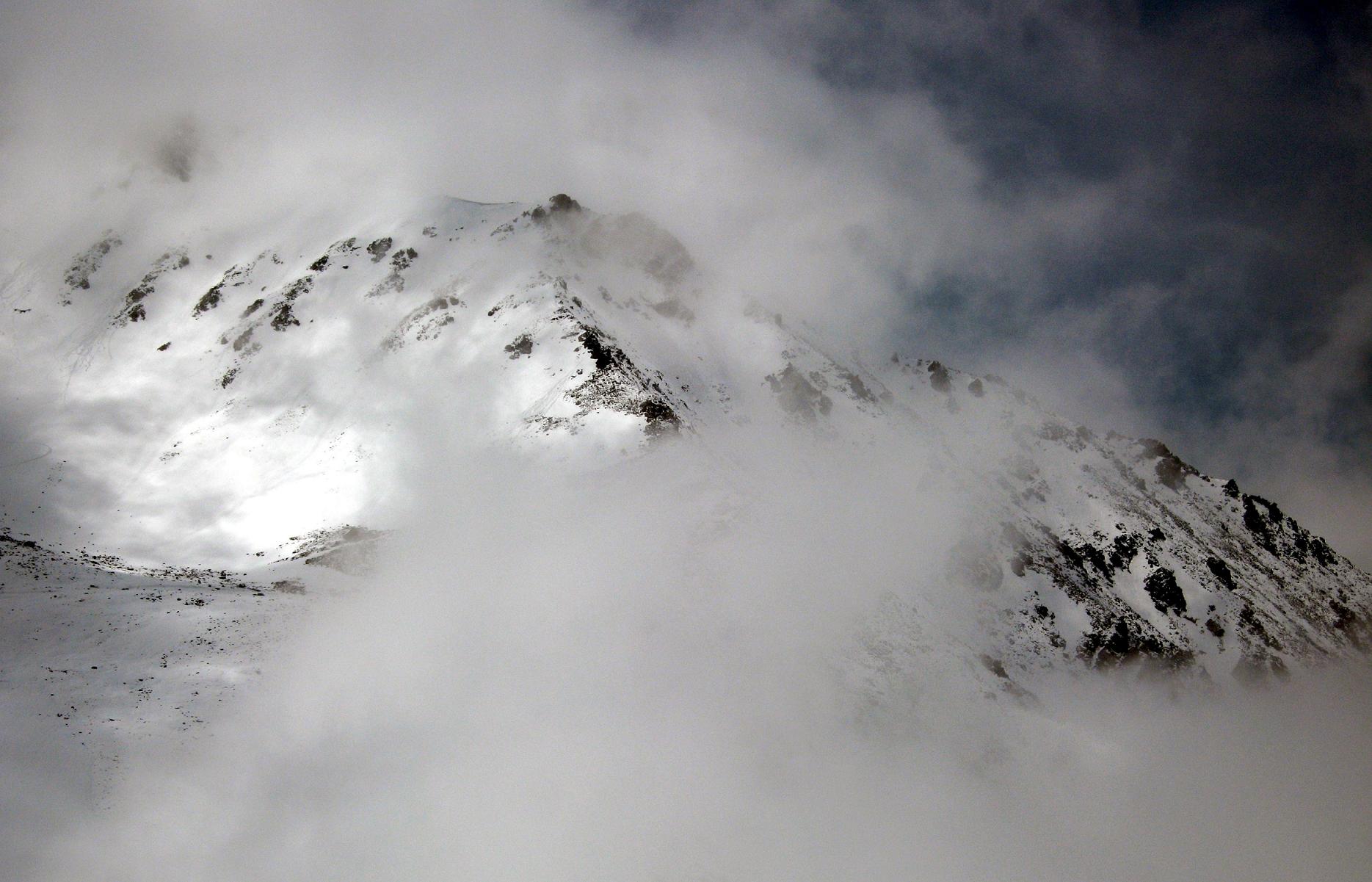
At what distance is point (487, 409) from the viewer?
7919 cm

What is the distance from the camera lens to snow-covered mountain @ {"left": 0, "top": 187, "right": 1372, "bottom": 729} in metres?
72.0

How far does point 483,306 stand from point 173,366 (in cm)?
3895

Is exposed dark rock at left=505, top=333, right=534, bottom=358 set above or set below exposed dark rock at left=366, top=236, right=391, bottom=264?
below

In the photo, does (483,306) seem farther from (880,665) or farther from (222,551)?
(880,665)

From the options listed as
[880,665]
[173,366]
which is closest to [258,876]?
[880,665]

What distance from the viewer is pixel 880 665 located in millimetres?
57969

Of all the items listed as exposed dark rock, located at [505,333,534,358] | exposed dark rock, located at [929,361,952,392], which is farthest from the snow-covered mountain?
exposed dark rock, located at [929,361,952,392]

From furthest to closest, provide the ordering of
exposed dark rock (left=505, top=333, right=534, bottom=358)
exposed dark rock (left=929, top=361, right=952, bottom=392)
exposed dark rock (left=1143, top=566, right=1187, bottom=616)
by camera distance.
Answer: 1. exposed dark rock (left=929, top=361, right=952, bottom=392)
2. exposed dark rock (left=1143, top=566, right=1187, bottom=616)
3. exposed dark rock (left=505, top=333, right=534, bottom=358)

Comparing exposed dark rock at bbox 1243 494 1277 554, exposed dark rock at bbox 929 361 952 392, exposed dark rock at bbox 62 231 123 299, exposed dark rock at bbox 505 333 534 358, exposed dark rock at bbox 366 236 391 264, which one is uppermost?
exposed dark rock at bbox 1243 494 1277 554

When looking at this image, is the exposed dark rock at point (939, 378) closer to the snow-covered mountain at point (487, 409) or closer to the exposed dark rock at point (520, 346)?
the snow-covered mountain at point (487, 409)

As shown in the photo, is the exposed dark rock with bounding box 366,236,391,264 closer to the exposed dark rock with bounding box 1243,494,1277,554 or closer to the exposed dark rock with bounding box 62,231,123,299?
the exposed dark rock with bounding box 62,231,123,299

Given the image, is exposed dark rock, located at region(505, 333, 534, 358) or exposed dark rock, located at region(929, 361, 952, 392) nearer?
exposed dark rock, located at region(505, 333, 534, 358)

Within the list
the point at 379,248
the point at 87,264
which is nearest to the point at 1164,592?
the point at 379,248

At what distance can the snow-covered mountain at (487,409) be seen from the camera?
72000 millimetres
